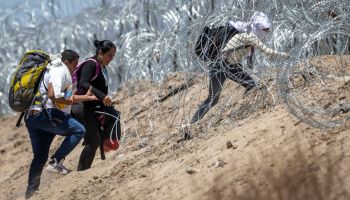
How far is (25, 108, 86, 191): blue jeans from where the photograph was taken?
31.9 feet

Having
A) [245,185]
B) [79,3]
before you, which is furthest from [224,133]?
[79,3]

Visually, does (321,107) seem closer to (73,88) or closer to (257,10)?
(257,10)

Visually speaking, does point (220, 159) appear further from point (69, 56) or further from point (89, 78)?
point (69, 56)

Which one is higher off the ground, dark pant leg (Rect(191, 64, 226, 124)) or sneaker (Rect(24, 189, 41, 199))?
dark pant leg (Rect(191, 64, 226, 124))

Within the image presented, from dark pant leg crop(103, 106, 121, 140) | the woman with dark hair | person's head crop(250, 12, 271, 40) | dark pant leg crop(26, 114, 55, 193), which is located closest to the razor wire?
person's head crop(250, 12, 271, 40)

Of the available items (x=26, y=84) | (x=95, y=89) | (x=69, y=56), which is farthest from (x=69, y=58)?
(x=26, y=84)

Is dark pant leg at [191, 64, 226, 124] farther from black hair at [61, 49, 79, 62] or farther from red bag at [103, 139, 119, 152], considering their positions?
black hair at [61, 49, 79, 62]

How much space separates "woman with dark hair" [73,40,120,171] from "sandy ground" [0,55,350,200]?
26 cm

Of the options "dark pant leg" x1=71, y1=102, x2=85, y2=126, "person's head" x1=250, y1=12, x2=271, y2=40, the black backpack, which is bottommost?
"dark pant leg" x1=71, y1=102, x2=85, y2=126

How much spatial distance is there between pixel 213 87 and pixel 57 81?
1.54 m

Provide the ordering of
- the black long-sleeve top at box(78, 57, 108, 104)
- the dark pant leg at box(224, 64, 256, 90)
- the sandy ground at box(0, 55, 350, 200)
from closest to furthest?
the sandy ground at box(0, 55, 350, 200)
the dark pant leg at box(224, 64, 256, 90)
the black long-sleeve top at box(78, 57, 108, 104)

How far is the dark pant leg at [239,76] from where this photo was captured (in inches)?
368

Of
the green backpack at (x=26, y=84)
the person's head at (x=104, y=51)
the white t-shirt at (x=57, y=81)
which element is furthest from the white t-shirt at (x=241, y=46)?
the green backpack at (x=26, y=84)

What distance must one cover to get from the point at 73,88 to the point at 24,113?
1.80ft
